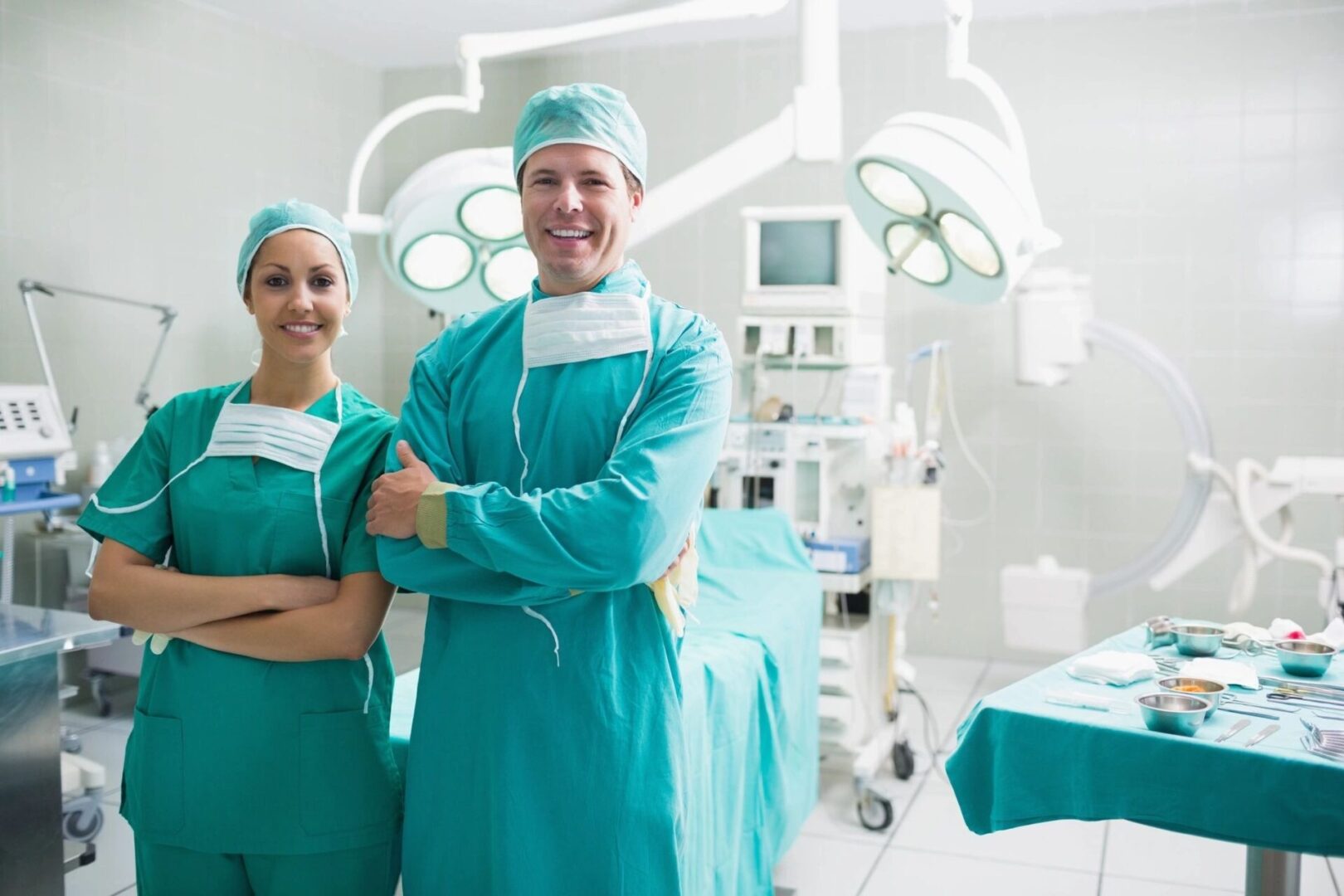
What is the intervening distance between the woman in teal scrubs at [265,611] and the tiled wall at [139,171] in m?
3.02

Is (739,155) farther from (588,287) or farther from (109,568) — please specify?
(109,568)

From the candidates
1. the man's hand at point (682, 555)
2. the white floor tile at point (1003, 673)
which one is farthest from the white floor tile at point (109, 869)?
the white floor tile at point (1003, 673)

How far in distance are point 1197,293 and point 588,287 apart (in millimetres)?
3886

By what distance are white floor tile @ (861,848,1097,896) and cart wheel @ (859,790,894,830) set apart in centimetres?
17

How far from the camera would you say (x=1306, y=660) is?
6.59ft

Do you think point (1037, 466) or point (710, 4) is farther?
point (1037, 466)

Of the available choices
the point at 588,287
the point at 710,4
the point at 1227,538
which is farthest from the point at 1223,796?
the point at 1227,538

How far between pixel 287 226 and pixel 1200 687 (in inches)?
62.1

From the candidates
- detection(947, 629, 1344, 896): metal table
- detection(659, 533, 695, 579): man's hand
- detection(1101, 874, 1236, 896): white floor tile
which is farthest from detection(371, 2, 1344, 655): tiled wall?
detection(659, 533, 695, 579): man's hand

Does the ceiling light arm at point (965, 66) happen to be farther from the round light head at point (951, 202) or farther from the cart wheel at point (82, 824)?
the cart wheel at point (82, 824)

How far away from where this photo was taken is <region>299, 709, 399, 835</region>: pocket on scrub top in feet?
5.06

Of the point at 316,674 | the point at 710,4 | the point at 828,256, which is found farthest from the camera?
the point at 828,256

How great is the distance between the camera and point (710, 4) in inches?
109

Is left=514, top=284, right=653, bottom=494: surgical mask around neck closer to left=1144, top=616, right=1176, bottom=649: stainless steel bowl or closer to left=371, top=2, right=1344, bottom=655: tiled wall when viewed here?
left=1144, top=616, right=1176, bottom=649: stainless steel bowl
